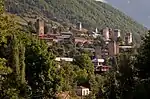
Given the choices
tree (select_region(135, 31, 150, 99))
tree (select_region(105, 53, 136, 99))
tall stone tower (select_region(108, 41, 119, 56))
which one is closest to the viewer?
tree (select_region(135, 31, 150, 99))

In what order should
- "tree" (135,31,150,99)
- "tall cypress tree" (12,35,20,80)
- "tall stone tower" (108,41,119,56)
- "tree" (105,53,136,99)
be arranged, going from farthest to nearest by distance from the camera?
1. "tall stone tower" (108,41,119,56)
2. "tall cypress tree" (12,35,20,80)
3. "tree" (105,53,136,99)
4. "tree" (135,31,150,99)

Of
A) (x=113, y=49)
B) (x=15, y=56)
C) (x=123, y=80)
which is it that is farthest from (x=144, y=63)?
(x=113, y=49)

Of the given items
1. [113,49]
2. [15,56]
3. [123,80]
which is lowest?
[113,49]

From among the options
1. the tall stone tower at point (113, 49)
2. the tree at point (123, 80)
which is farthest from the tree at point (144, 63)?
the tall stone tower at point (113, 49)

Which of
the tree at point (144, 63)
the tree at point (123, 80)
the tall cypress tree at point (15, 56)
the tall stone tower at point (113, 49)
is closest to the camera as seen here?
the tree at point (144, 63)

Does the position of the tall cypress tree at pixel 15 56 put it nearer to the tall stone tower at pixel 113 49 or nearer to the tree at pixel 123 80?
the tree at pixel 123 80

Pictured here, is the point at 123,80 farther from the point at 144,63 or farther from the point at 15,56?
the point at 15,56

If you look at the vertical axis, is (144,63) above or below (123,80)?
above

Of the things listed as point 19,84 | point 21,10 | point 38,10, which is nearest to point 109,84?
point 19,84

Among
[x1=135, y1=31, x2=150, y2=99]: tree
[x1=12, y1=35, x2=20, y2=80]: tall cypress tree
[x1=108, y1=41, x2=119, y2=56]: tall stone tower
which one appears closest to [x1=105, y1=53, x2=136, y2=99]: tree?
[x1=135, y1=31, x2=150, y2=99]: tree

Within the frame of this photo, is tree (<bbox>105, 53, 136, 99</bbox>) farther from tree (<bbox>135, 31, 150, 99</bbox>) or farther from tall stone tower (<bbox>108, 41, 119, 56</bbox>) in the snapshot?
tall stone tower (<bbox>108, 41, 119, 56</bbox>)

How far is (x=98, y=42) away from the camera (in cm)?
13450

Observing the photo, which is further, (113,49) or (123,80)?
(113,49)

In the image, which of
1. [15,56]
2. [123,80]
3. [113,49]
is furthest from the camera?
[113,49]
